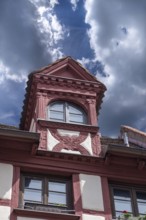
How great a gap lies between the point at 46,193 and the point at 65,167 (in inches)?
46.6

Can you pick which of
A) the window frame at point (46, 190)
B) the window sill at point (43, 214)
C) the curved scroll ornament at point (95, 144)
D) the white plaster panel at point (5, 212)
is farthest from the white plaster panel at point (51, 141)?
the white plaster panel at point (5, 212)

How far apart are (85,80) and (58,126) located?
9.43 feet

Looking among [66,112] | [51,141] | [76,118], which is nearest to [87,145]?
[51,141]

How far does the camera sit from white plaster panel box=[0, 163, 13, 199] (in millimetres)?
16062

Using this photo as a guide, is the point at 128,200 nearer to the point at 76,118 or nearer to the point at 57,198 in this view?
the point at 57,198

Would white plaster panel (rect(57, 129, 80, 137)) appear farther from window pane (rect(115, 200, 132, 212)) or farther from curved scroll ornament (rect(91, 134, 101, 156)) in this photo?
window pane (rect(115, 200, 132, 212))

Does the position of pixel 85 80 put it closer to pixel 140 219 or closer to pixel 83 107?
pixel 83 107

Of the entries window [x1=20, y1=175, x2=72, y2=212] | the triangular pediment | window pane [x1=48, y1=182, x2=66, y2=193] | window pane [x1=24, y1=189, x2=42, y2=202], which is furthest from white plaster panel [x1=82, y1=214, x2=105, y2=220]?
the triangular pediment

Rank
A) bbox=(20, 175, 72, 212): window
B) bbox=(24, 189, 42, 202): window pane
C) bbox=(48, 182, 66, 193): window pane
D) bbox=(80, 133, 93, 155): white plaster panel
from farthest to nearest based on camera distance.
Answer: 1. bbox=(80, 133, 93, 155): white plaster panel
2. bbox=(48, 182, 66, 193): window pane
3. bbox=(24, 189, 42, 202): window pane
4. bbox=(20, 175, 72, 212): window

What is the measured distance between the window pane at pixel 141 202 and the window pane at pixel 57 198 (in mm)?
2392

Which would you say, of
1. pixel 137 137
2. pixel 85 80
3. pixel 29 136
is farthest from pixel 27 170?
pixel 137 137

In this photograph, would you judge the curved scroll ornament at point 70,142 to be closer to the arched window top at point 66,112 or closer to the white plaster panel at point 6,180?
the arched window top at point 66,112

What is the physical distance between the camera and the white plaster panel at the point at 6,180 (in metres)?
16.1

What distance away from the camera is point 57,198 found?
54.8 feet
